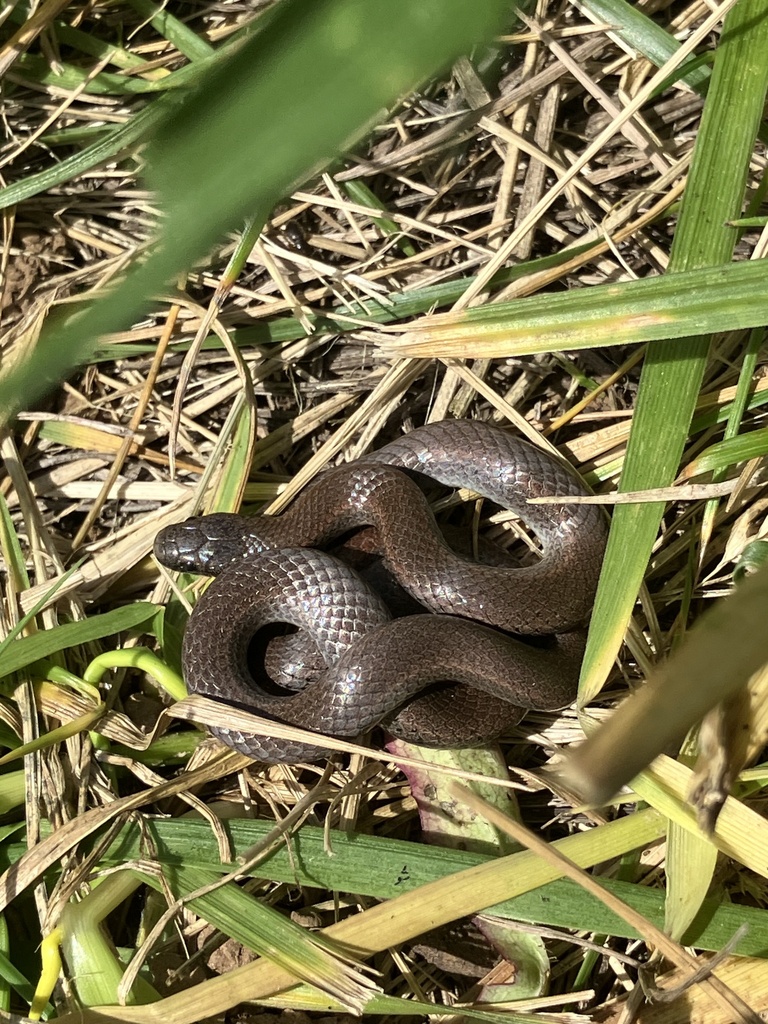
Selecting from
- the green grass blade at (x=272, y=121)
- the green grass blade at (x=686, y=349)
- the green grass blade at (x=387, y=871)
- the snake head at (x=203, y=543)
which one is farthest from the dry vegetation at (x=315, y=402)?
the green grass blade at (x=272, y=121)

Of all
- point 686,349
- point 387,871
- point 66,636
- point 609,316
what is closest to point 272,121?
point 609,316

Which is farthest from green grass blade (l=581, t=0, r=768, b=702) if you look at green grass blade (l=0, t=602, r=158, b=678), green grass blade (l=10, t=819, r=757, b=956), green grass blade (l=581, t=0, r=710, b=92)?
green grass blade (l=0, t=602, r=158, b=678)

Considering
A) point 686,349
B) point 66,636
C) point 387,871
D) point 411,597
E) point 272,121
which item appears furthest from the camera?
point 411,597

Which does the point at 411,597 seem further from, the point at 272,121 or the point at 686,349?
the point at 272,121

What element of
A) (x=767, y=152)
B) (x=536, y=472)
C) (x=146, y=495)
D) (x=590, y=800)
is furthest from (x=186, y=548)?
(x=590, y=800)

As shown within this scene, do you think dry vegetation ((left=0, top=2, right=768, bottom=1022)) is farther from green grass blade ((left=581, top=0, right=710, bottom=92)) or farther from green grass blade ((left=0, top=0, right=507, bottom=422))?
green grass blade ((left=0, top=0, right=507, bottom=422))

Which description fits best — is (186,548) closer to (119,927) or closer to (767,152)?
(119,927)
